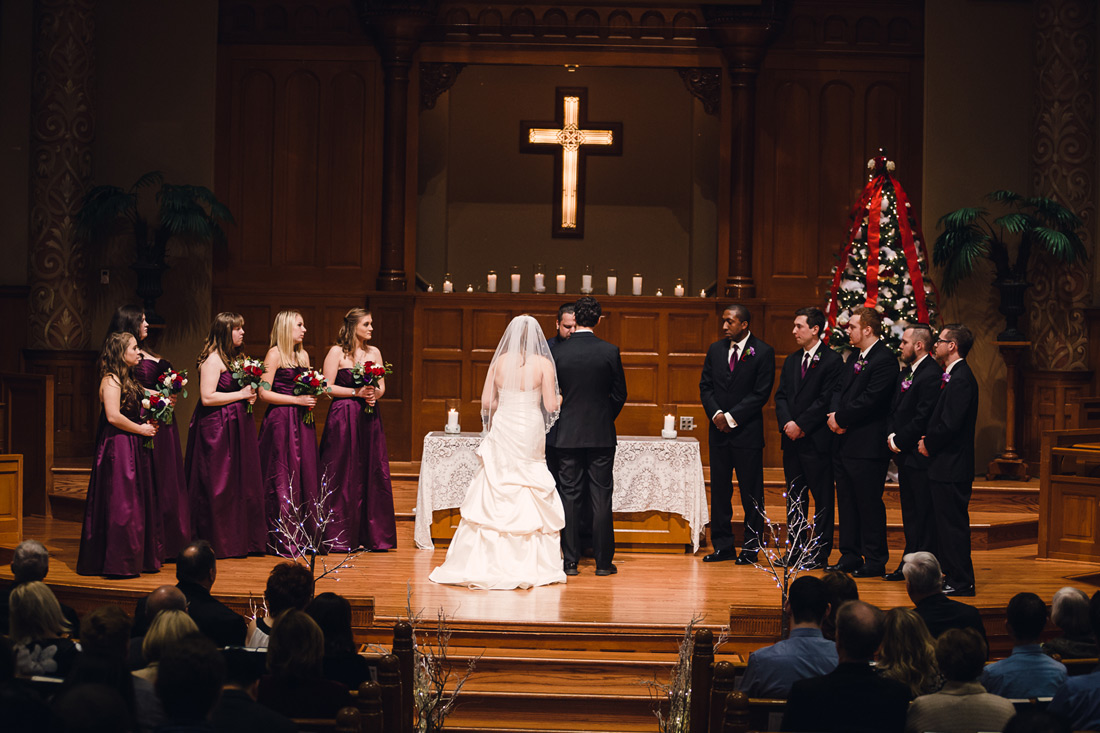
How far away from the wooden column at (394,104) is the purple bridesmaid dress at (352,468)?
3.23 metres

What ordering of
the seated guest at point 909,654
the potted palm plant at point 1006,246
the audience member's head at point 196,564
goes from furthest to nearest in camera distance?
the potted palm plant at point 1006,246 < the audience member's head at point 196,564 < the seated guest at point 909,654

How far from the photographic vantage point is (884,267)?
977 centimetres

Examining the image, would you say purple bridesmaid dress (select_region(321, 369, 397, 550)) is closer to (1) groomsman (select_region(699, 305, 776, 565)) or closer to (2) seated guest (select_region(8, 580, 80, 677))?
(1) groomsman (select_region(699, 305, 776, 565))

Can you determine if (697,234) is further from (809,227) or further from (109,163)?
(109,163)

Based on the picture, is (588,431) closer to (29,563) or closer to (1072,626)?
(1072,626)

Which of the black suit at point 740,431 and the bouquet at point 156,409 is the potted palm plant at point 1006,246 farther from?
the bouquet at point 156,409

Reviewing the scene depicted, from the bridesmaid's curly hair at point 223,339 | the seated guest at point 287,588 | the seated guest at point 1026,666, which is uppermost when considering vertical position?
A: the bridesmaid's curly hair at point 223,339

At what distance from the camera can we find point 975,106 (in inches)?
435

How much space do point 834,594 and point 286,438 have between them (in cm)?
442

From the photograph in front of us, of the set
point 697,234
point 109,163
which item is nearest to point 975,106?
point 697,234

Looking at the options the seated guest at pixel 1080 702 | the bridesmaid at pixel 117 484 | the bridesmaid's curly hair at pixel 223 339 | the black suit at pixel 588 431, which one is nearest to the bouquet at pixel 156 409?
the bridesmaid at pixel 117 484

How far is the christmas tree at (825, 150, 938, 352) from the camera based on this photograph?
967 cm

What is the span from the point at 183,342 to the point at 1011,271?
7.51m

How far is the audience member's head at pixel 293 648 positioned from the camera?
3719 mm
